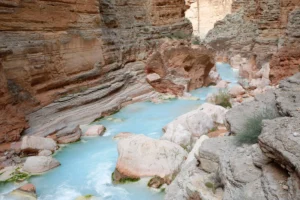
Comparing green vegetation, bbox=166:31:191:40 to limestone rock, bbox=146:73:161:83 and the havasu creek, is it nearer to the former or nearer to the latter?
the havasu creek

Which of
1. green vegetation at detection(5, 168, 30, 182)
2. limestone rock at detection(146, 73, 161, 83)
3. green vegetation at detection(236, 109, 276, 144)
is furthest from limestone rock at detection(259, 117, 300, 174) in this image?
limestone rock at detection(146, 73, 161, 83)

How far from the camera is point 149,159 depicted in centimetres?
→ 495

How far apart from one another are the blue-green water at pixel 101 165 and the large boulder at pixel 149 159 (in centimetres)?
23

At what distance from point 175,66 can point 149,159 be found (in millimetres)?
6917

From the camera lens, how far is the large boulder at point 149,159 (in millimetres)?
4766

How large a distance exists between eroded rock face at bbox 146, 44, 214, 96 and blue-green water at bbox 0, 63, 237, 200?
6.85ft

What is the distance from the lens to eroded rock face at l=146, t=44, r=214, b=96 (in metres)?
11.1

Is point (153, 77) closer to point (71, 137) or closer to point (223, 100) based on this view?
point (223, 100)

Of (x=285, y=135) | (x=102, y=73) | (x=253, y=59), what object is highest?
(x=285, y=135)

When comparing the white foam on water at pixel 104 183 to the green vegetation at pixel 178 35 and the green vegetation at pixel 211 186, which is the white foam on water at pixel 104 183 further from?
the green vegetation at pixel 178 35

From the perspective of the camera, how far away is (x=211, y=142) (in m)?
3.65

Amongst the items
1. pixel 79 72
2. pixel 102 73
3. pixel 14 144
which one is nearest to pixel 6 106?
pixel 14 144

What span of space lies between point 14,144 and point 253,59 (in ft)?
41.4

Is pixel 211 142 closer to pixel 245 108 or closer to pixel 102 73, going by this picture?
pixel 245 108
